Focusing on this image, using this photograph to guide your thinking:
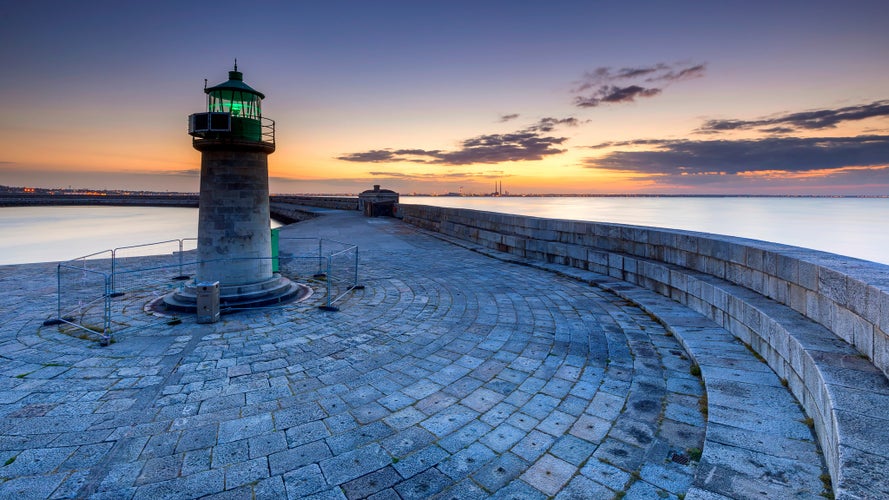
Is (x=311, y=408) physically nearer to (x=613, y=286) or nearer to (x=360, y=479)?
(x=360, y=479)

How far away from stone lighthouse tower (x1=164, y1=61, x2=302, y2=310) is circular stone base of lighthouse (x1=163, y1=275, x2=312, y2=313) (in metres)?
0.02

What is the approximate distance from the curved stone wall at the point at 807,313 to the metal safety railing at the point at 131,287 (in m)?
6.23

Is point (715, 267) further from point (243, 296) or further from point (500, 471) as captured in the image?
point (243, 296)

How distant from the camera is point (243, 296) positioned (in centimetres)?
788

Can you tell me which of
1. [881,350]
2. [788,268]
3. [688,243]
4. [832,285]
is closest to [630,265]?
[688,243]

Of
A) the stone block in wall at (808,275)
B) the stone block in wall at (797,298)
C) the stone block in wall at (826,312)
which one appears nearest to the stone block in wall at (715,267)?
the stone block in wall at (797,298)

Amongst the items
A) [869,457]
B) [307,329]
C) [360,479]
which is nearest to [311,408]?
[360,479]

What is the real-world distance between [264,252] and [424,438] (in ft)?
20.7

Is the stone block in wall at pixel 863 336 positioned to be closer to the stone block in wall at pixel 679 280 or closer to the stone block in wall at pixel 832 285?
the stone block in wall at pixel 832 285

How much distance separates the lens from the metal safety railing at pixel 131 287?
6.39 meters

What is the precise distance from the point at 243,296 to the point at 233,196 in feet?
6.47

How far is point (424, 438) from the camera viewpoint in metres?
3.53

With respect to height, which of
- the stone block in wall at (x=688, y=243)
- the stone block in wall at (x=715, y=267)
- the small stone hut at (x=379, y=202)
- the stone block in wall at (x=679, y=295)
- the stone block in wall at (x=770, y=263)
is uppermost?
the small stone hut at (x=379, y=202)

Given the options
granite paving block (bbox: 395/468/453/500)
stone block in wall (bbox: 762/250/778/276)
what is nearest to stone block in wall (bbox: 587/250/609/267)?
stone block in wall (bbox: 762/250/778/276)
